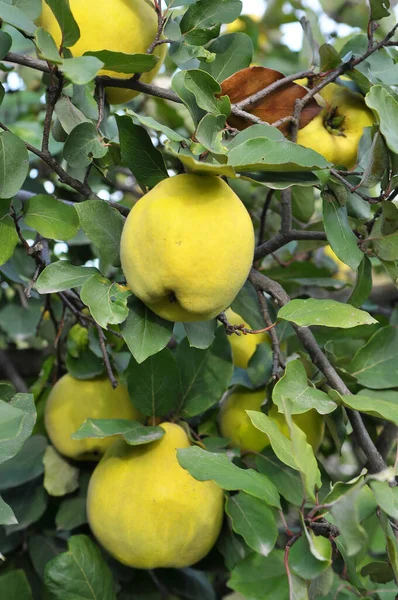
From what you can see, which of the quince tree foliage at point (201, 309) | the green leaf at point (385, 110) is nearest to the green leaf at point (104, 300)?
the quince tree foliage at point (201, 309)

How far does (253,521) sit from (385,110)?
1.77ft

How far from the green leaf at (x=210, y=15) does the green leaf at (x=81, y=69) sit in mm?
278

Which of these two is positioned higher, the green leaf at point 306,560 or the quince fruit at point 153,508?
the green leaf at point 306,560

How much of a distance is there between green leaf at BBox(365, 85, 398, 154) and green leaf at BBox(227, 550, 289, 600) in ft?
1.90

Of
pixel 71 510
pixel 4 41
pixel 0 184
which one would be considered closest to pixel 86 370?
pixel 71 510

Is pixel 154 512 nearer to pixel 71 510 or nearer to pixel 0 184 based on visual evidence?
pixel 71 510

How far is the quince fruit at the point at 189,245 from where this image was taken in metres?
0.72

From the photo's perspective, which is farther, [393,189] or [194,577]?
[194,577]

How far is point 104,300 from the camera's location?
2.52 feet

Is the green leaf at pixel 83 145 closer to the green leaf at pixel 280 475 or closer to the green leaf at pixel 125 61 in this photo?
the green leaf at pixel 125 61

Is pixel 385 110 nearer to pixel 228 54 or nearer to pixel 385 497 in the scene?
pixel 228 54

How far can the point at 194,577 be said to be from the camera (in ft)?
4.18

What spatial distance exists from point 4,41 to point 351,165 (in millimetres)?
516

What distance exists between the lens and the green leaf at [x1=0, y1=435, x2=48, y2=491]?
1.16 meters
